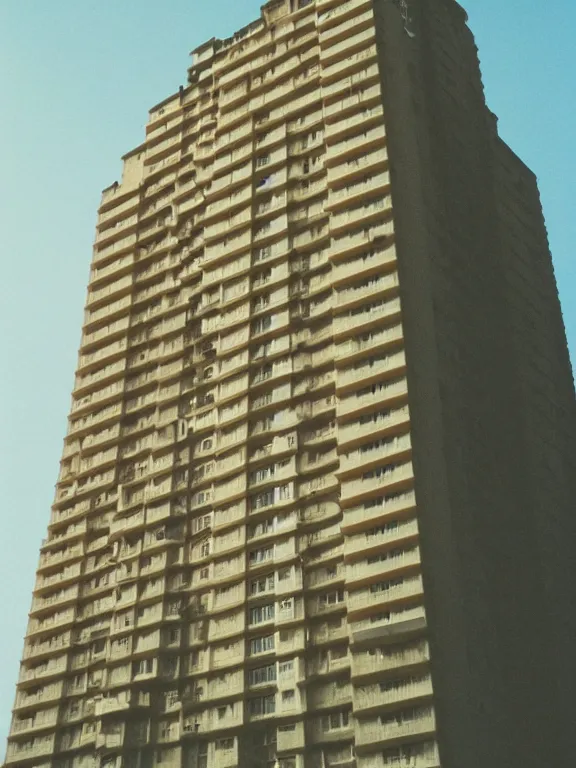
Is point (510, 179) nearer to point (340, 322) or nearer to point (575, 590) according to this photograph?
point (340, 322)

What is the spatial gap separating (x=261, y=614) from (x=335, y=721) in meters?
5.63

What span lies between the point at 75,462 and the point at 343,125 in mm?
22188

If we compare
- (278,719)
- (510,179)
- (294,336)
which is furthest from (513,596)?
(510,179)

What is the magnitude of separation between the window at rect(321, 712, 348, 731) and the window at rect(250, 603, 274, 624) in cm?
482

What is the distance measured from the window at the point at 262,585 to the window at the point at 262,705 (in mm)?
4335

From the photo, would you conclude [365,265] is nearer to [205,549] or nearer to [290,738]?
[205,549]

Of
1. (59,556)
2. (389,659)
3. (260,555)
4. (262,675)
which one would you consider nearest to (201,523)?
(260,555)

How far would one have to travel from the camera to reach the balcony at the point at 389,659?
34.3m

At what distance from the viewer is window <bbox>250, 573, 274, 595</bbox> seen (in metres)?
39.9

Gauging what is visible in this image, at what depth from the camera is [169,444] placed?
155 feet

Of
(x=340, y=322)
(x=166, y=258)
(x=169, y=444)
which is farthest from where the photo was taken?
(x=166, y=258)

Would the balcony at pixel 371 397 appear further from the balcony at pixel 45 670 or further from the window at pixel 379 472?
the balcony at pixel 45 670

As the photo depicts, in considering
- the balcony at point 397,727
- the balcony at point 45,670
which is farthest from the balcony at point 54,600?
the balcony at point 397,727

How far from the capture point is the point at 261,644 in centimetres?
3881
